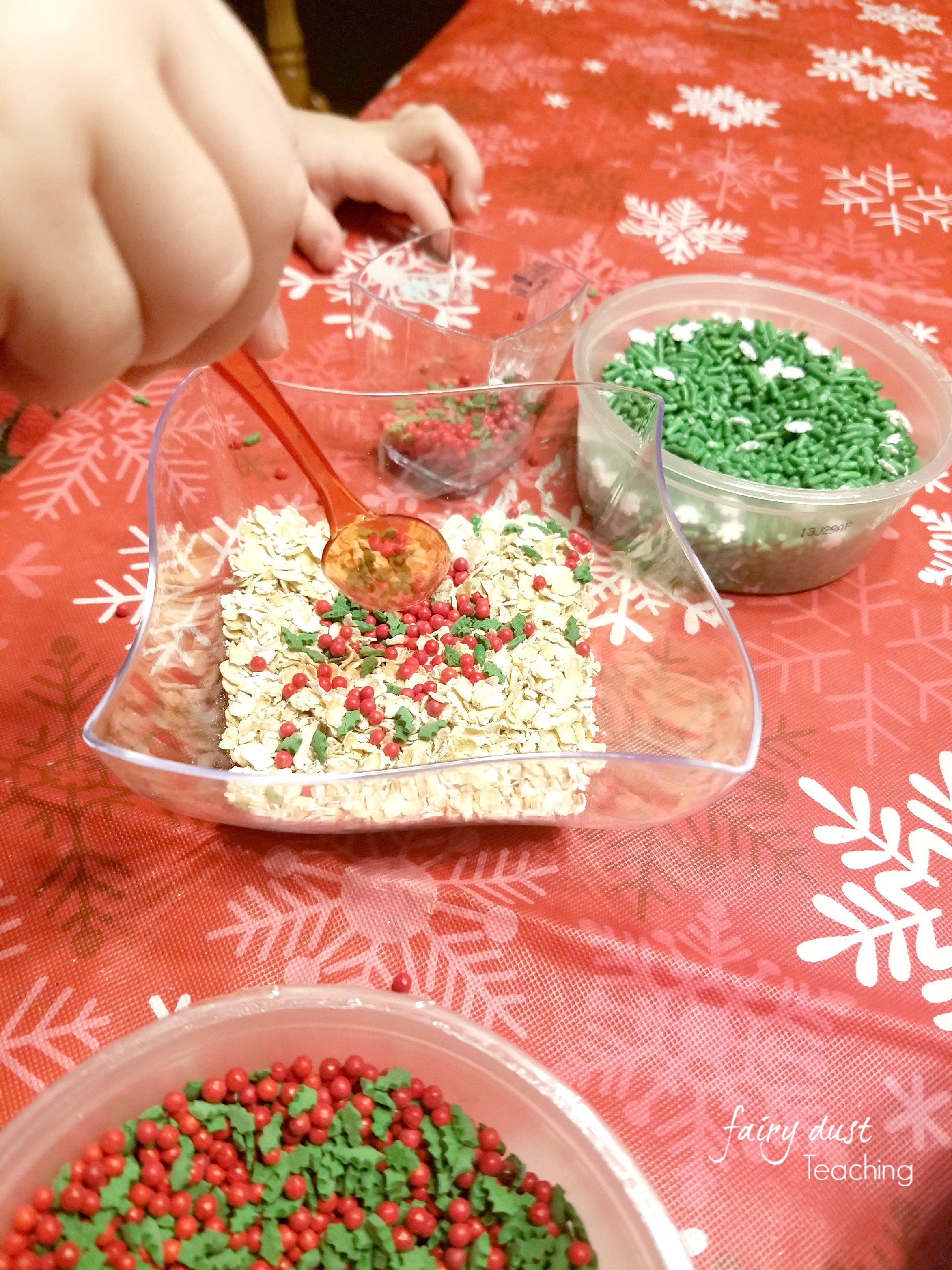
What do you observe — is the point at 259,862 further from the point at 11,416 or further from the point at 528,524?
the point at 11,416

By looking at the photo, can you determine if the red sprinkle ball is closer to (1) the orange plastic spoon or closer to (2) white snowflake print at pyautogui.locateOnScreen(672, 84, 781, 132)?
(1) the orange plastic spoon

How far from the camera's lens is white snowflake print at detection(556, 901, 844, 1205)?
1.66 feet

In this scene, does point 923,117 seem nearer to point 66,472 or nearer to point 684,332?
point 684,332

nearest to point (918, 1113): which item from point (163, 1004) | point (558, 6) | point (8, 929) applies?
point (163, 1004)

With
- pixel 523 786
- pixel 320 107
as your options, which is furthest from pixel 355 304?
pixel 320 107

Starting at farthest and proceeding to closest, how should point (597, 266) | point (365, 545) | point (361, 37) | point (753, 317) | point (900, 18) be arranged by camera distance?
1. point (361, 37)
2. point (900, 18)
3. point (597, 266)
4. point (753, 317)
5. point (365, 545)

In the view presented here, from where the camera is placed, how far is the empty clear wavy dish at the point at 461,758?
20.0 inches

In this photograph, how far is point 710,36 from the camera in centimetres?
147

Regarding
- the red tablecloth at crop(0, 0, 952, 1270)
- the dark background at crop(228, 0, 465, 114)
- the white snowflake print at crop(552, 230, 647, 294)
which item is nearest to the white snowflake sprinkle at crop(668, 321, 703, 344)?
the white snowflake print at crop(552, 230, 647, 294)

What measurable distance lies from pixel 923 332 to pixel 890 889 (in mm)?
733

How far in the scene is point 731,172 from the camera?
125cm

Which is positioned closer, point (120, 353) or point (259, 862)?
point (120, 353)

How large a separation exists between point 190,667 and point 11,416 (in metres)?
0.41

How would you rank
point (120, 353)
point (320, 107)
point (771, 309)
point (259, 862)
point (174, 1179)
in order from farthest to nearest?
point (320, 107) < point (771, 309) < point (259, 862) < point (174, 1179) < point (120, 353)
